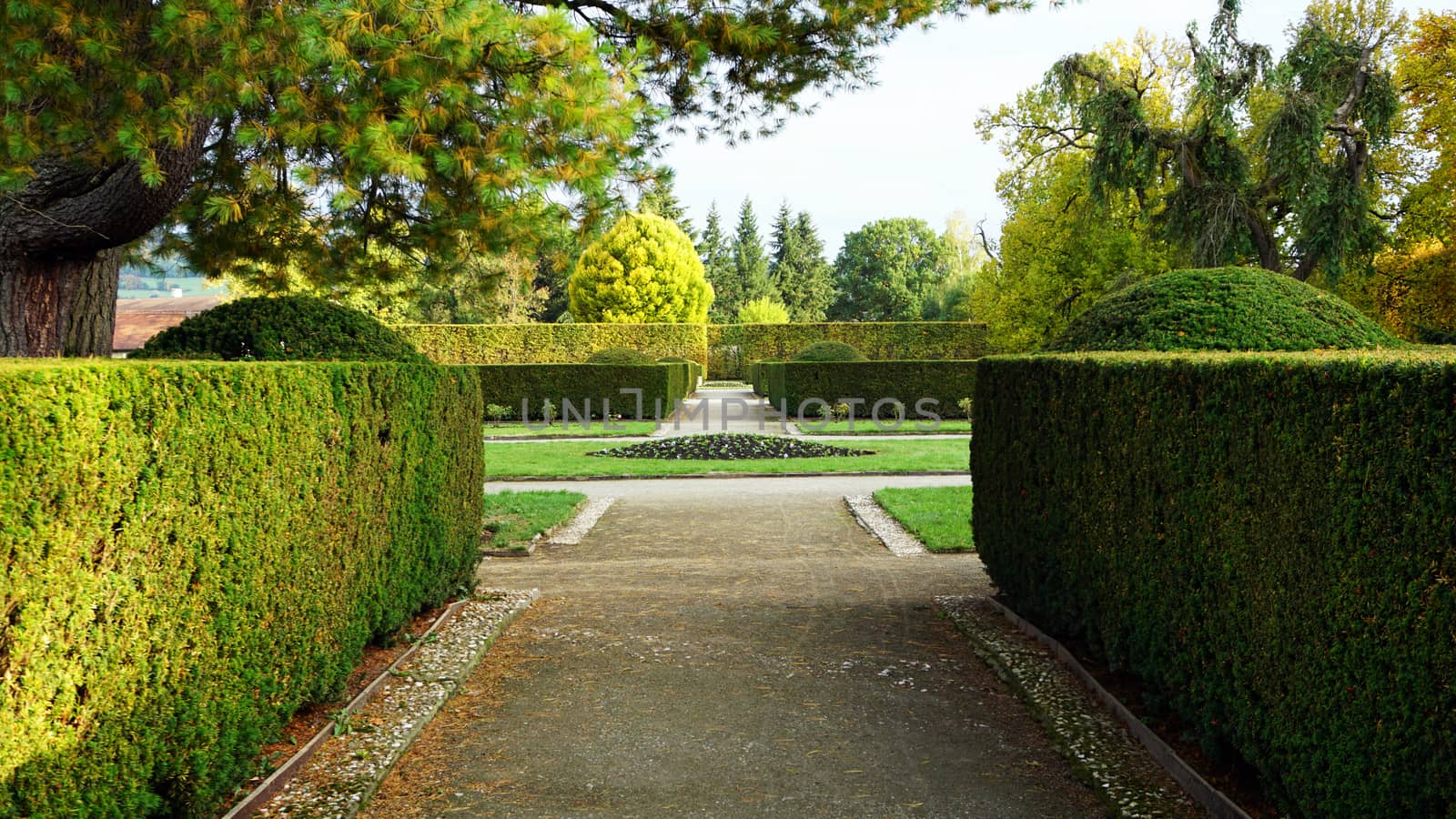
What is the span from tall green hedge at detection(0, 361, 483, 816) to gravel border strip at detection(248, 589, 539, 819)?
23 cm

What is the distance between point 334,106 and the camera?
738 centimetres

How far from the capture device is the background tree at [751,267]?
6712 centimetres

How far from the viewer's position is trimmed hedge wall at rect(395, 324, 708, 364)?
37.8 m

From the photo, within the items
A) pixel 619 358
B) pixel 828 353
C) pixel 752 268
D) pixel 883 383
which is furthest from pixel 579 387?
pixel 752 268

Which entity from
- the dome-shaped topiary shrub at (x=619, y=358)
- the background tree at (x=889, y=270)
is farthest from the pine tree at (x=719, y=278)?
the dome-shaped topiary shrub at (x=619, y=358)

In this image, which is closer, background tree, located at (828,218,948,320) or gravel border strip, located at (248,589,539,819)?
gravel border strip, located at (248,589,539,819)

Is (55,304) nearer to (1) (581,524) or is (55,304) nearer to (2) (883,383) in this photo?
(1) (581,524)

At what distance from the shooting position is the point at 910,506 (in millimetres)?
11242

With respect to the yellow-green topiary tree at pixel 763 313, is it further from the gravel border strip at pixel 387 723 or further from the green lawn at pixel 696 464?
the gravel border strip at pixel 387 723

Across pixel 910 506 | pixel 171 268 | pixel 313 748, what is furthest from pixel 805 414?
pixel 313 748

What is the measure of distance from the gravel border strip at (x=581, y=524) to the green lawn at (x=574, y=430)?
362 inches

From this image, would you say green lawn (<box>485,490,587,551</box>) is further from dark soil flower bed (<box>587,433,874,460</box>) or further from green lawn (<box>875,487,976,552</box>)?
dark soil flower bed (<box>587,433,874,460</box>)

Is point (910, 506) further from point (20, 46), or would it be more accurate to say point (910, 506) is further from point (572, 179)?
point (20, 46)

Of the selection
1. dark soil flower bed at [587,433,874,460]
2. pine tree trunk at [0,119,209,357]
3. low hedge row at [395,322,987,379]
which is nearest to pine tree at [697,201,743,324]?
low hedge row at [395,322,987,379]
